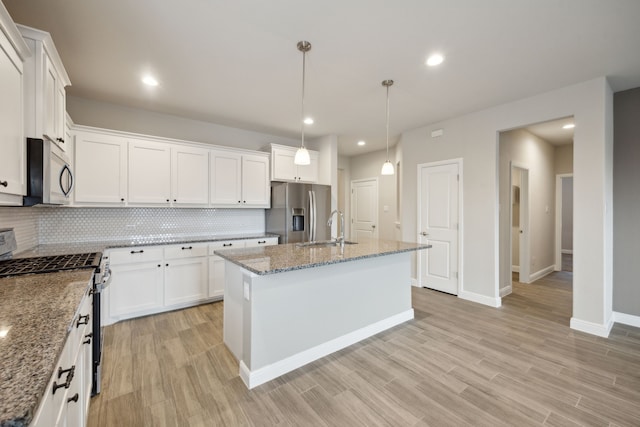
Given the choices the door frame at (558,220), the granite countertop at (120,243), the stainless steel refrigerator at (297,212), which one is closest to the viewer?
the granite countertop at (120,243)

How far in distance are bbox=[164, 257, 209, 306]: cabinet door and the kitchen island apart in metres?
1.29

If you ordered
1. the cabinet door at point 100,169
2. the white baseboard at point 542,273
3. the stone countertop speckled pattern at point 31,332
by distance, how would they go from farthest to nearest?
1. the white baseboard at point 542,273
2. the cabinet door at point 100,169
3. the stone countertop speckled pattern at point 31,332

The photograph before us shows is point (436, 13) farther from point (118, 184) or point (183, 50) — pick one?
point (118, 184)

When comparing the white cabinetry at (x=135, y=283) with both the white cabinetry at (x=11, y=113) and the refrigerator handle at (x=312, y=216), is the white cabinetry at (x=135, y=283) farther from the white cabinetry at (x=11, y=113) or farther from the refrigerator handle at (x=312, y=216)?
the refrigerator handle at (x=312, y=216)

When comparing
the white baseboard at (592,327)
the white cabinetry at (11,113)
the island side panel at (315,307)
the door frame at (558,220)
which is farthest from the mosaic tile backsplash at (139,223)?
the door frame at (558,220)

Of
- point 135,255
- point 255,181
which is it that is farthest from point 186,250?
point 255,181

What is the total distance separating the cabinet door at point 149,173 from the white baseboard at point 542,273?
625 centimetres

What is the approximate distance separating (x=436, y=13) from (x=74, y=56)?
3.07 metres

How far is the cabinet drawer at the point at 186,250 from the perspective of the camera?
3.45m

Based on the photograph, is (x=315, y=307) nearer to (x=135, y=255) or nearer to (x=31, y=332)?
(x=31, y=332)

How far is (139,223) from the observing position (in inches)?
147

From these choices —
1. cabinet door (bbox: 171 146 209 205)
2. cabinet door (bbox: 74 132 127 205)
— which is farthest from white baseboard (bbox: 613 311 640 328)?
cabinet door (bbox: 74 132 127 205)

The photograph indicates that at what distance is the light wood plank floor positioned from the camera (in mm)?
1776

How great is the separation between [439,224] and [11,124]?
15.2 feet
